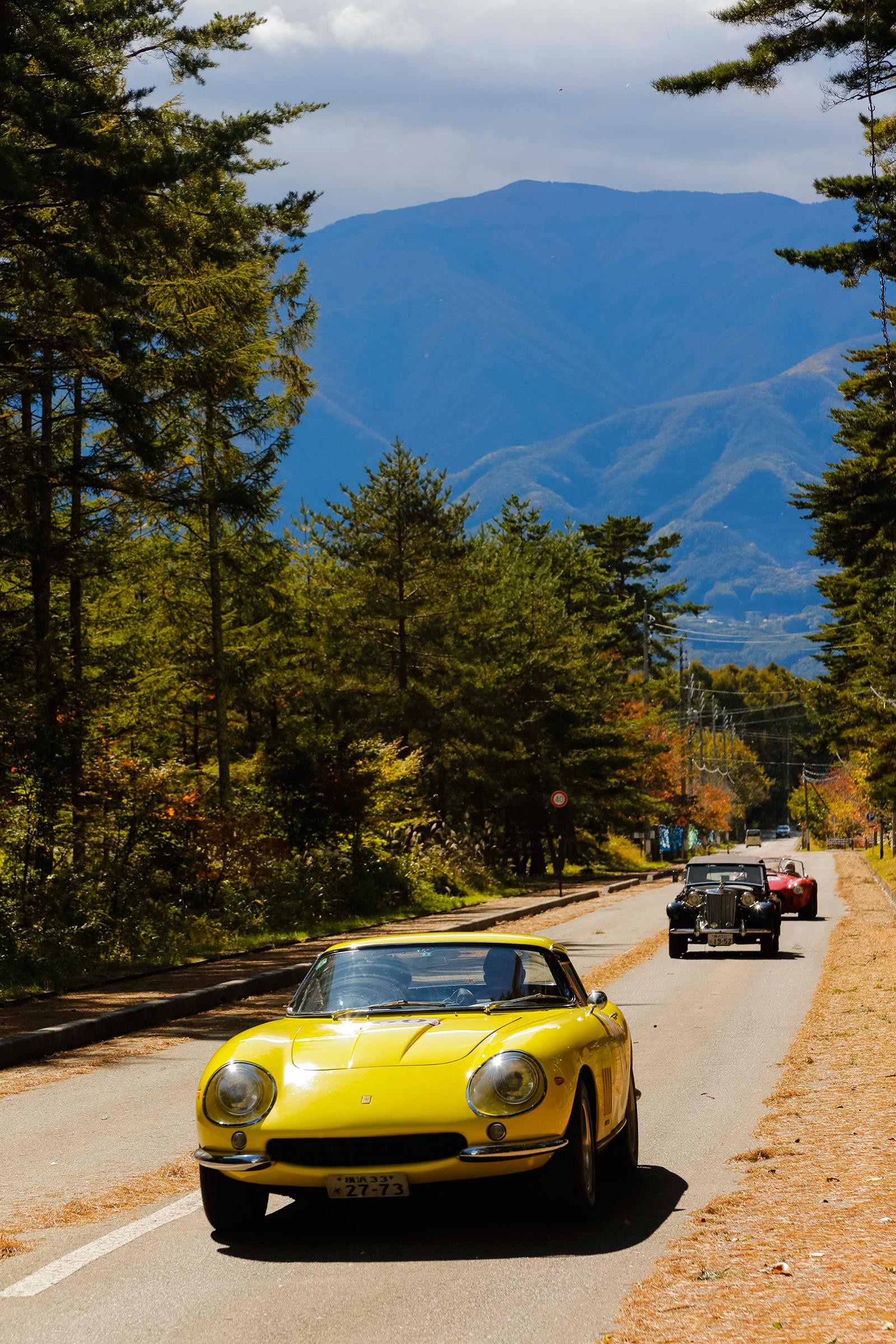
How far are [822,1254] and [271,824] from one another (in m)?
26.2

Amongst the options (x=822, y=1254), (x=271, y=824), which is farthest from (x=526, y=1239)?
(x=271, y=824)

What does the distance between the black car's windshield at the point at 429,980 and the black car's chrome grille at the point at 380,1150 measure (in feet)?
3.58

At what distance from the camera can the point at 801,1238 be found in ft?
21.0

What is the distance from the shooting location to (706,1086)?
1115cm

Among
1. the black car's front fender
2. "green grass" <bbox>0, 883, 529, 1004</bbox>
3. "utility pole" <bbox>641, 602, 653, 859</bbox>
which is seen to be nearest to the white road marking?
"green grass" <bbox>0, 883, 529, 1004</bbox>

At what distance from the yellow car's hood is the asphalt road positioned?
596 millimetres

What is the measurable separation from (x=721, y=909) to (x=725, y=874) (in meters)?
0.94

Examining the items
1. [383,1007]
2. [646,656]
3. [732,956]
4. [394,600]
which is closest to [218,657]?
[732,956]

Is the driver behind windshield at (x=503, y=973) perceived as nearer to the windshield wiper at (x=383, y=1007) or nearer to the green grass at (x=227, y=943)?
the windshield wiper at (x=383, y=1007)

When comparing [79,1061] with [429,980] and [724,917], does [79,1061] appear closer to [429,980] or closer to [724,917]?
[429,980]

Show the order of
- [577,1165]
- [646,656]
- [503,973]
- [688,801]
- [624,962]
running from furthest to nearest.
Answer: [688,801], [646,656], [624,962], [503,973], [577,1165]

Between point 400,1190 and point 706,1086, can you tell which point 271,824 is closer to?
point 706,1086

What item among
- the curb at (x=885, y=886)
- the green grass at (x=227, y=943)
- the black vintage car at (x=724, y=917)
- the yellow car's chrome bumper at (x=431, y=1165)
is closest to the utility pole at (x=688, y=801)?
the curb at (x=885, y=886)

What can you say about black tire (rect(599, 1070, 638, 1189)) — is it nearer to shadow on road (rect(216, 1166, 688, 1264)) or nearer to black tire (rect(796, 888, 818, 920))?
shadow on road (rect(216, 1166, 688, 1264))
